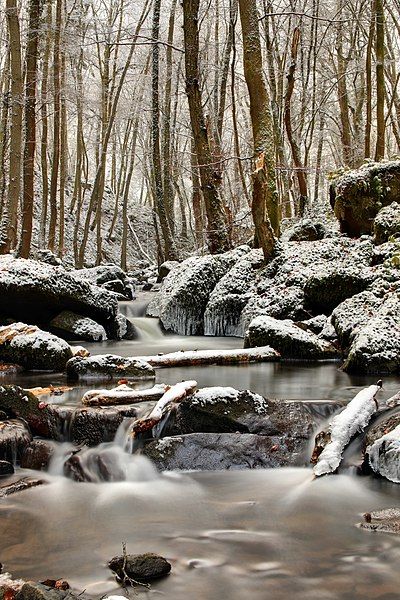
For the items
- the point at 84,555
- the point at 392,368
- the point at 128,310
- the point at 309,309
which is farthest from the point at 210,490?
the point at 128,310

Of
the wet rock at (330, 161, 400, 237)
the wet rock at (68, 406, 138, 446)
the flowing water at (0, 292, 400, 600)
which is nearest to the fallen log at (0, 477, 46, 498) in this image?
the flowing water at (0, 292, 400, 600)

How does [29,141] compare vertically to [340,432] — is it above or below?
above

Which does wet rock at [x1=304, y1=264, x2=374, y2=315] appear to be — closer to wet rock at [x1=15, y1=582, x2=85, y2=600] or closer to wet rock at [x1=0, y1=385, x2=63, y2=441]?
wet rock at [x1=0, y1=385, x2=63, y2=441]

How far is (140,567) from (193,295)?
Answer: 9.72 metres

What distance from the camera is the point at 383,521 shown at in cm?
410

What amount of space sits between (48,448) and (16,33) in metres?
9.92

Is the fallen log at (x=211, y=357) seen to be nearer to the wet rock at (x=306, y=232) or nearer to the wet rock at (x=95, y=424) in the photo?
the wet rock at (x=95, y=424)

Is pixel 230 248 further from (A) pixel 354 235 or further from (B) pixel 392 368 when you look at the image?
(B) pixel 392 368

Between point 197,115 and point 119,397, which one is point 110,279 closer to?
point 197,115

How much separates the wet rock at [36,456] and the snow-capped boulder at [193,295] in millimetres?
7505

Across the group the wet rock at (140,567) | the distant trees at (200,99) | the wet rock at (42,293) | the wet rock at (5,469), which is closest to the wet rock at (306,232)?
the distant trees at (200,99)

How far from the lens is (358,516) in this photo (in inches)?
169

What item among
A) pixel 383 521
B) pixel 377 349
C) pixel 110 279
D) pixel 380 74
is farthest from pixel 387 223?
pixel 110 279

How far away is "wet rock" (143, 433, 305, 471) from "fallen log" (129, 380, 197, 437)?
0.16 m
